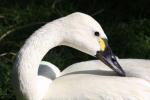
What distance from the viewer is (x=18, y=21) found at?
247 inches

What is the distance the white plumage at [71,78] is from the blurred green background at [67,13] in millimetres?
1090

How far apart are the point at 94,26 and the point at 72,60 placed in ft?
5.14

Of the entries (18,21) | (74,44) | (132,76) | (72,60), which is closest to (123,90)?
(132,76)

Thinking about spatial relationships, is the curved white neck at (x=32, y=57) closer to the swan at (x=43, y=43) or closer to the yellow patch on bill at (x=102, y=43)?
the swan at (x=43, y=43)

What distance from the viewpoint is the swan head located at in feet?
13.5

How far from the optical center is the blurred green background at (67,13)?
18.7 ft

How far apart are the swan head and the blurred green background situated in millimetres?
1229

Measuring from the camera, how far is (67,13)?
252 inches

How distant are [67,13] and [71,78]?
7.32 feet

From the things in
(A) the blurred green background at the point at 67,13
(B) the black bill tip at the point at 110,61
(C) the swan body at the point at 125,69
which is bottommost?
→ (A) the blurred green background at the point at 67,13

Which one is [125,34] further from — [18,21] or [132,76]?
[132,76]

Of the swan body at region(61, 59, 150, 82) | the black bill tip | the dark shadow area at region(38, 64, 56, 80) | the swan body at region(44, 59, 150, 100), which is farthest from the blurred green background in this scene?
the black bill tip

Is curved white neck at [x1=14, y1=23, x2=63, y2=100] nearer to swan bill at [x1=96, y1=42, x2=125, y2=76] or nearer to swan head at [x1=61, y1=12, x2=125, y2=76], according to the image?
swan head at [x1=61, y1=12, x2=125, y2=76]

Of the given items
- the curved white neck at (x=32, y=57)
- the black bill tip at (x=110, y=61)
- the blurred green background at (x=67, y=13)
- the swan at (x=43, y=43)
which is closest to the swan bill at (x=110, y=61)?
the black bill tip at (x=110, y=61)
